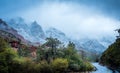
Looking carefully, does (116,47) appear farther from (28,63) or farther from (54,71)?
(28,63)

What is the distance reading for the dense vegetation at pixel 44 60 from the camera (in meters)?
95.6

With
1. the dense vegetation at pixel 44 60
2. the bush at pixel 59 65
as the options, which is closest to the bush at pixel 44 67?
the dense vegetation at pixel 44 60

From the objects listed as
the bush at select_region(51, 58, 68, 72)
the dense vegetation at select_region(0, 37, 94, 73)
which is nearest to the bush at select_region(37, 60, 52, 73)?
the dense vegetation at select_region(0, 37, 94, 73)

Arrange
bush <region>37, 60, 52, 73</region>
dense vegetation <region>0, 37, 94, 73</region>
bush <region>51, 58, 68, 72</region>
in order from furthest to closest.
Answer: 1. bush <region>51, 58, 68, 72</region>
2. bush <region>37, 60, 52, 73</region>
3. dense vegetation <region>0, 37, 94, 73</region>

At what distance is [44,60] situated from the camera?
115188mm

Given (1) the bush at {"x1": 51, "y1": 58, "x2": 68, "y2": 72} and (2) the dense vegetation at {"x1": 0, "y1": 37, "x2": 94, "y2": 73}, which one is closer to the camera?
A: (2) the dense vegetation at {"x1": 0, "y1": 37, "x2": 94, "y2": 73}

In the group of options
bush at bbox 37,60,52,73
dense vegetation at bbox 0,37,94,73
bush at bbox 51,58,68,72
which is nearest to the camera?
dense vegetation at bbox 0,37,94,73

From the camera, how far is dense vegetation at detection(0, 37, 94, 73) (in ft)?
314

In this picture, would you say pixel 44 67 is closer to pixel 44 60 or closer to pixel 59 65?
pixel 44 60

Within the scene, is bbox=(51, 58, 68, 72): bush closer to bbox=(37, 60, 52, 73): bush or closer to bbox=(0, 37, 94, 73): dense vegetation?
bbox=(0, 37, 94, 73): dense vegetation

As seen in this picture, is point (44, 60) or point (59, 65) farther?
point (44, 60)

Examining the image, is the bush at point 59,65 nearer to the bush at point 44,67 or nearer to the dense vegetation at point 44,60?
the dense vegetation at point 44,60

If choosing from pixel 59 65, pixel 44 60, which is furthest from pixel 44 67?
pixel 59 65

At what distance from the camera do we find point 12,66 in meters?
96.1
